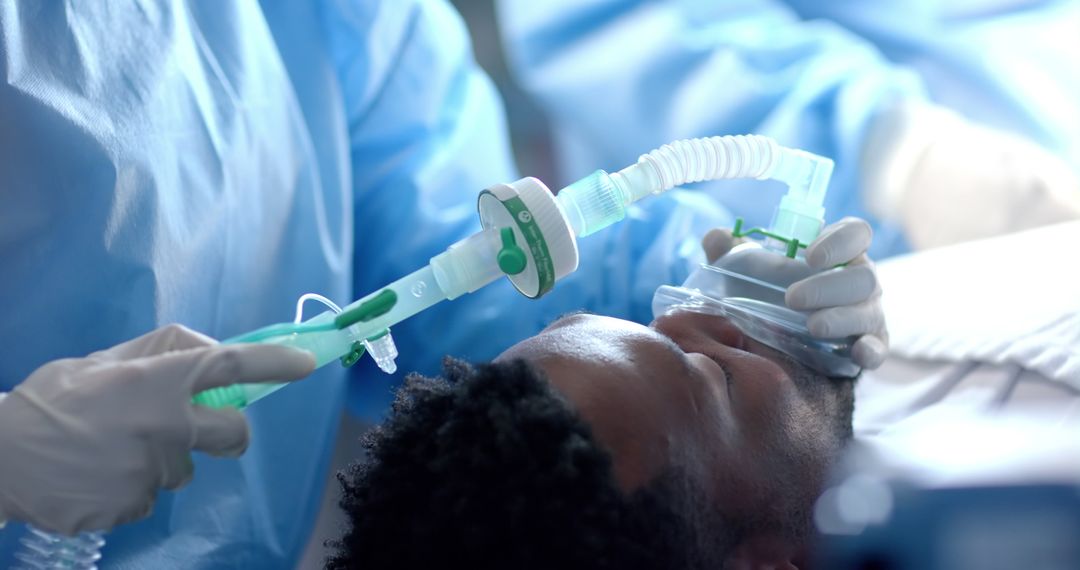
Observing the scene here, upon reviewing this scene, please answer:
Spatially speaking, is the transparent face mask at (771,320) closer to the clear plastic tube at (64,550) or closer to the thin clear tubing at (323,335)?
the thin clear tubing at (323,335)

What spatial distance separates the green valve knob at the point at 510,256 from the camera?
86 cm

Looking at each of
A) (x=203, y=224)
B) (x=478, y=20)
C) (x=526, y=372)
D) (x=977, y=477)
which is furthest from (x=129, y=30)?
(x=478, y=20)

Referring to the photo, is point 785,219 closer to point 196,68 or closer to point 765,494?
point 765,494

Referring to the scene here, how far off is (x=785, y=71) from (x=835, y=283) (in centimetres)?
84

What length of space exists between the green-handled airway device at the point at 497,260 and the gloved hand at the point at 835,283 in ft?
0.63

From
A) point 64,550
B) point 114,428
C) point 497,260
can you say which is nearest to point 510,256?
point 497,260

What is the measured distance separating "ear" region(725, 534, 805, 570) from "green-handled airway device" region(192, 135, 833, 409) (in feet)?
1.02

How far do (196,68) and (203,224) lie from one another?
0.67ft

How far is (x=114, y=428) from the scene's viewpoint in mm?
760

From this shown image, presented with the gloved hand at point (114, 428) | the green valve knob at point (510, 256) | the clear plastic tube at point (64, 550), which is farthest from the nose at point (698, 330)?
the clear plastic tube at point (64, 550)

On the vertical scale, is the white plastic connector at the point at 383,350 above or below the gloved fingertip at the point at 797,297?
above

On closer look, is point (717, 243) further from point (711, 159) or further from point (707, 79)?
point (707, 79)

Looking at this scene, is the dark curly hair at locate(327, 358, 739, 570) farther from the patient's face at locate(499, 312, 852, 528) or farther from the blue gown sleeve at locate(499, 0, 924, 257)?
the blue gown sleeve at locate(499, 0, 924, 257)

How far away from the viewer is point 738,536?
0.90 m
